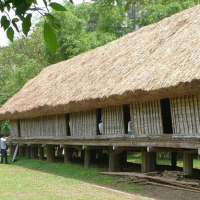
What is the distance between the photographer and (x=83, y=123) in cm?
1502

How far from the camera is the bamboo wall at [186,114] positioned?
31.8ft

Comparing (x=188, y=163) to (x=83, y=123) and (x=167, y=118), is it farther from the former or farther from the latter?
(x=83, y=123)

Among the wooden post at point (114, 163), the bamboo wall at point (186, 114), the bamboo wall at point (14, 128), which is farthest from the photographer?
the bamboo wall at point (14, 128)

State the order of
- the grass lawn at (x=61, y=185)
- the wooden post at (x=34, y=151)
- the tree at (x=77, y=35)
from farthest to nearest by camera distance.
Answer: the tree at (x=77, y=35) → the wooden post at (x=34, y=151) → the grass lawn at (x=61, y=185)

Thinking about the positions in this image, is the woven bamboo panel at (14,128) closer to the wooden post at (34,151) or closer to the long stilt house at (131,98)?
the wooden post at (34,151)

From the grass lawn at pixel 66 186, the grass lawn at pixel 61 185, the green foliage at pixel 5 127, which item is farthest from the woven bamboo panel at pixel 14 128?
the green foliage at pixel 5 127

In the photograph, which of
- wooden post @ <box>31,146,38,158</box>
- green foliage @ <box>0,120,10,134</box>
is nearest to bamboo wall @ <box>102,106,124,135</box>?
wooden post @ <box>31,146,38,158</box>

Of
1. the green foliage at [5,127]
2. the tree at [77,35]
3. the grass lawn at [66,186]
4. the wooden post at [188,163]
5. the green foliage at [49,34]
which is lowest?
the grass lawn at [66,186]

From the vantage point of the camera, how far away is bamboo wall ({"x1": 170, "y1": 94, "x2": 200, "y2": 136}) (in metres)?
9.70

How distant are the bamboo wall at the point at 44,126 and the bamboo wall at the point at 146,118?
5092 millimetres

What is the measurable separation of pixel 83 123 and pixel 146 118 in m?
3.98

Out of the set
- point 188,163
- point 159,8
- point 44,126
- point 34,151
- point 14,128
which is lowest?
point 188,163

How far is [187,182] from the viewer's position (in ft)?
33.4

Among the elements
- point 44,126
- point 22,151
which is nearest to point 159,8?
point 44,126
